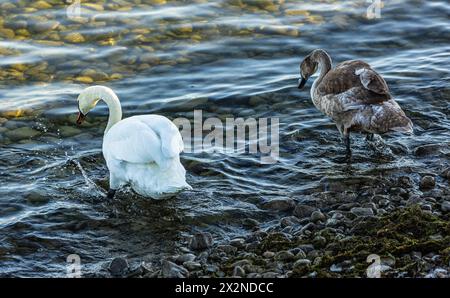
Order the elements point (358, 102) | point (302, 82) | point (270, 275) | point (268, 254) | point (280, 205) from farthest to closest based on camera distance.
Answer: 1. point (302, 82)
2. point (358, 102)
3. point (280, 205)
4. point (268, 254)
5. point (270, 275)

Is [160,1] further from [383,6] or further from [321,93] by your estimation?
[321,93]

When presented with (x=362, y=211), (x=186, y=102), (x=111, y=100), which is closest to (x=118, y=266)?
(x=362, y=211)

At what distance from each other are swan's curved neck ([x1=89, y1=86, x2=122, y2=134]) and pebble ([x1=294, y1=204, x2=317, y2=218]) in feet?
7.33

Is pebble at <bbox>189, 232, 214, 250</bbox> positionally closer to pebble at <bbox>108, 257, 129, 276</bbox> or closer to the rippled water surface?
the rippled water surface

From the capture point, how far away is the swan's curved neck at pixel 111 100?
845cm

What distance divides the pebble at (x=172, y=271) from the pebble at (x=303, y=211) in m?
1.50

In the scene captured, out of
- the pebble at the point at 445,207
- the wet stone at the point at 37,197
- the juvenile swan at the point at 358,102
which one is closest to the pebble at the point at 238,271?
the pebble at the point at 445,207

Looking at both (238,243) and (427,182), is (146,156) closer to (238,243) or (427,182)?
(238,243)

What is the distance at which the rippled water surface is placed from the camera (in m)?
7.55

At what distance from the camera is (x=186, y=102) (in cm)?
1047

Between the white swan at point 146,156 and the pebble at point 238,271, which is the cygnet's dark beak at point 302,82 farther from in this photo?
the pebble at point 238,271

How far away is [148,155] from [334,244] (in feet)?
6.24

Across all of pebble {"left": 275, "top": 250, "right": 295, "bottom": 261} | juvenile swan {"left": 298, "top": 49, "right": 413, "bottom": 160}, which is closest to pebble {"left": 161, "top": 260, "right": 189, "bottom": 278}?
pebble {"left": 275, "top": 250, "right": 295, "bottom": 261}

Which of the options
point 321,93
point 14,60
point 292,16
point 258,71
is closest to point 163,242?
point 321,93
